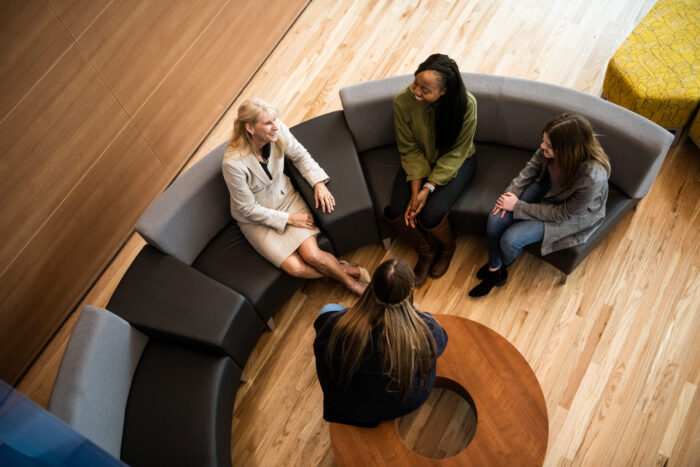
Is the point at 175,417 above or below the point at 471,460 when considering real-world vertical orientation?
above

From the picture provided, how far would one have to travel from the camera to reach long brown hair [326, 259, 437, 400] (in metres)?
1.84

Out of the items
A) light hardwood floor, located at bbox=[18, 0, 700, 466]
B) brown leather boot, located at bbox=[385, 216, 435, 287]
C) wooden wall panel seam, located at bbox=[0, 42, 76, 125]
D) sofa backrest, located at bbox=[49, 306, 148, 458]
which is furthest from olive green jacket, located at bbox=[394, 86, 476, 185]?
wooden wall panel seam, located at bbox=[0, 42, 76, 125]

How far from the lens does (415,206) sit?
294cm

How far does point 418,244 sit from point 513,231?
0.57 meters

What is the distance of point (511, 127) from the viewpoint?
298cm

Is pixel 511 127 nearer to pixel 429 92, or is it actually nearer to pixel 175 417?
pixel 429 92

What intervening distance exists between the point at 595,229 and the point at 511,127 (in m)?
0.73

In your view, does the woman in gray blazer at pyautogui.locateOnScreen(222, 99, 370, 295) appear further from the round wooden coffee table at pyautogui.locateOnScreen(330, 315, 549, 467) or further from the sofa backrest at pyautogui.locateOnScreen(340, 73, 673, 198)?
the round wooden coffee table at pyautogui.locateOnScreen(330, 315, 549, 467)

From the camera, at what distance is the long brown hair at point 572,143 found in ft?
7.76

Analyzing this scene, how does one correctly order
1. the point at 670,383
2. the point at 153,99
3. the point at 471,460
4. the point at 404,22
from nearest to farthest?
the point at 471,460 < the point at 670,383 < the point at 153,99 < the point at 404,22

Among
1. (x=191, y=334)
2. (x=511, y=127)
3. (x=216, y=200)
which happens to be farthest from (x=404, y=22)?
(x=191, y=334)

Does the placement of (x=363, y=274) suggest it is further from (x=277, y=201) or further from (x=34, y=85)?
(x=34, y=85)

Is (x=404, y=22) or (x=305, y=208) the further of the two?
(x=404, y=22)

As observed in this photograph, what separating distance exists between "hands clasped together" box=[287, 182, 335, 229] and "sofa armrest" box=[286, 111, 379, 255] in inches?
1.3
